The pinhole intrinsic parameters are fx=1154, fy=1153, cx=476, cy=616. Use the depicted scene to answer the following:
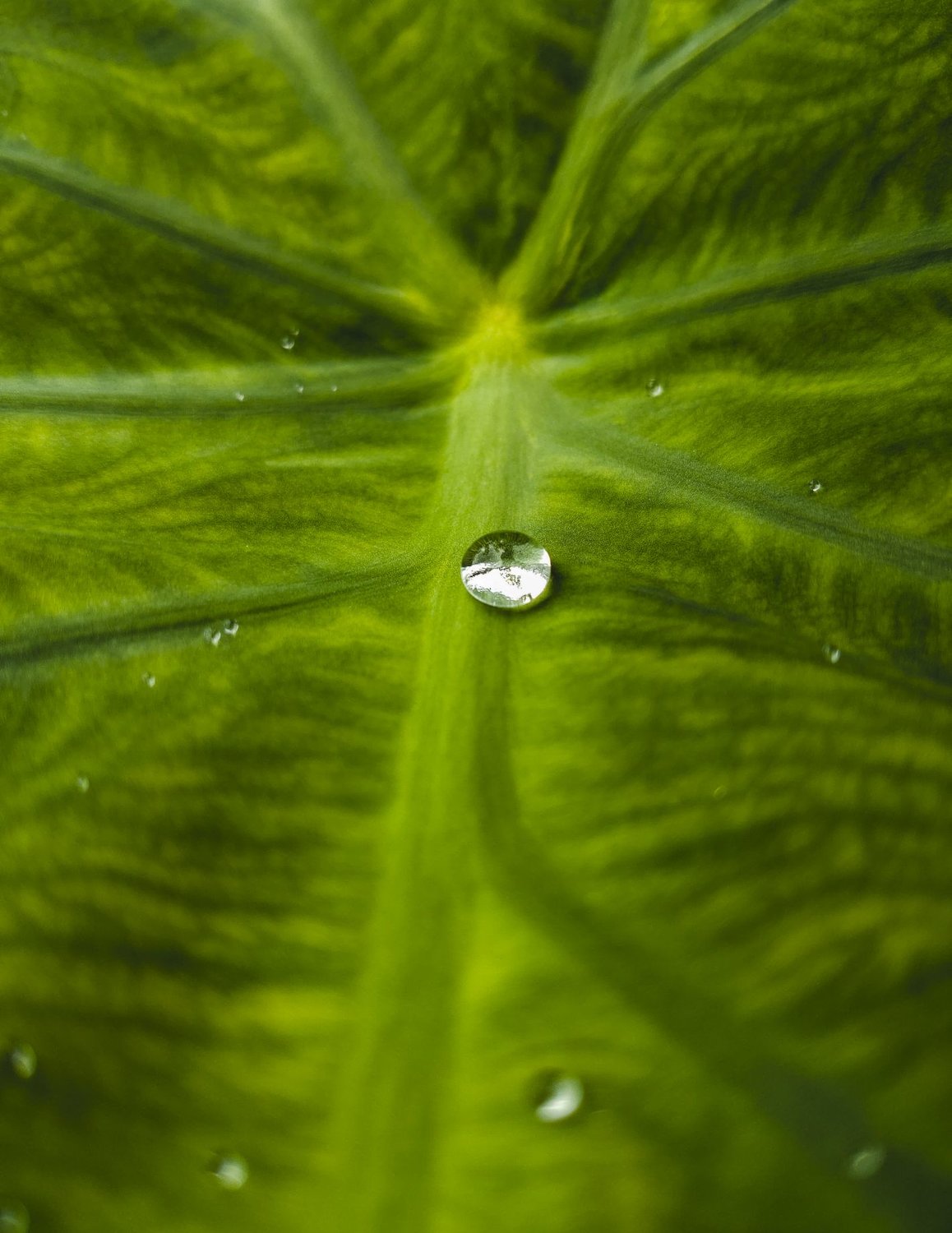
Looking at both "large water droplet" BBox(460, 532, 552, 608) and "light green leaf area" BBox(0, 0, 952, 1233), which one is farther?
A: "large water droplet" BBox(460, 532, 552, 608)

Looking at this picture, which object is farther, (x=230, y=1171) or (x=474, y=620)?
(x=474, y=620)

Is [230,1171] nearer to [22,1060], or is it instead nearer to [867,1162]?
[22,1060]

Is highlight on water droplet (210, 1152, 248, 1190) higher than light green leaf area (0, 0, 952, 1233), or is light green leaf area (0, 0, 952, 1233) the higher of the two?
light green leaf area (0, 0, 952, 1233)

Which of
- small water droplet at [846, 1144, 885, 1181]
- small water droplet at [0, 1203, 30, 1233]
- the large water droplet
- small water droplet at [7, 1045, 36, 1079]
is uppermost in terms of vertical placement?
the large water droplet

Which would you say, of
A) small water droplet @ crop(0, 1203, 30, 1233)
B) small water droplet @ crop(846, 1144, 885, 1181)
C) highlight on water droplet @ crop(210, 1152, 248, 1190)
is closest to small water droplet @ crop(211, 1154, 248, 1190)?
highlight on water droplet @ crop(210, 1152, 248, 1190)

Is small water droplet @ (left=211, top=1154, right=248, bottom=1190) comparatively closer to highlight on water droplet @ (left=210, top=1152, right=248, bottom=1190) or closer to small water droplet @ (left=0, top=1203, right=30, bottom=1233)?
highlight on water droplet @ (left=210, top=1152, right=248, bottom=1190)

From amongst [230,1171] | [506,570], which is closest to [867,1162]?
[230,1171]

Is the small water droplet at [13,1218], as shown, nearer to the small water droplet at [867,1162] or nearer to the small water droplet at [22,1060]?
the small water droplet at [22,1060]

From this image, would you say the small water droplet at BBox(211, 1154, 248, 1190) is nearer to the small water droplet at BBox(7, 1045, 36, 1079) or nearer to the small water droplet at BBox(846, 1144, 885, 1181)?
the small water droplet at BBox(7, 1045, 36, 1079)

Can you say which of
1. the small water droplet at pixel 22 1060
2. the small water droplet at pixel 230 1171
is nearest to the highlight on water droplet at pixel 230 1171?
the small water droplet at pixel 230 1171
